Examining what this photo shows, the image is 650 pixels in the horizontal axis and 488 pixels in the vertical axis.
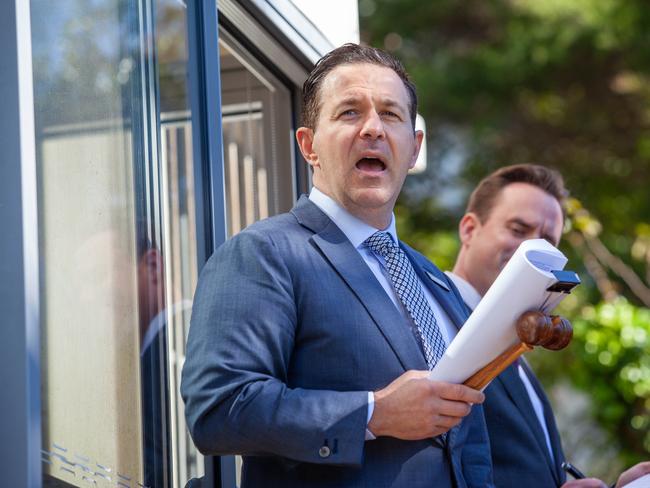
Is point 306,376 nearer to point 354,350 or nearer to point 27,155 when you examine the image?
point 354,350

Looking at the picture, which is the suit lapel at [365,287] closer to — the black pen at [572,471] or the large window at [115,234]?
the large window at [115,234]

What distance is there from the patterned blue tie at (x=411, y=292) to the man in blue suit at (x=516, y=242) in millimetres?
750

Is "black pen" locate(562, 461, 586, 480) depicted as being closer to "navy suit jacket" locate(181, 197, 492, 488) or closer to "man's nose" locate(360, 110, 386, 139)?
"navy suit jacket" locate(181, 197, 492, 488)

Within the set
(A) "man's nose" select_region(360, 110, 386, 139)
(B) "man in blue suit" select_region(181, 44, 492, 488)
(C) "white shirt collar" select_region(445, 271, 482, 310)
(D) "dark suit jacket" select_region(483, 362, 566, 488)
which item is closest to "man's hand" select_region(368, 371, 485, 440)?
(B) "man in blue suit" select_region(181, 44, 492, 488)

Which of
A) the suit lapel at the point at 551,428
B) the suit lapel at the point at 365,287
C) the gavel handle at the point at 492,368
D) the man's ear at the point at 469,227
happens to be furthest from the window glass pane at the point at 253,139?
the gavel handle at the point at 492,368

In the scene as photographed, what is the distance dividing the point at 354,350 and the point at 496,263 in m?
1.71

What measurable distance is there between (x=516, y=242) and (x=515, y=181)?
9.5 inches

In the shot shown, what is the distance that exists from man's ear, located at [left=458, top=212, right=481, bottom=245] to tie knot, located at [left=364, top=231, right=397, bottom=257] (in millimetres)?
1497

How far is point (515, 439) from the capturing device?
2.94 m

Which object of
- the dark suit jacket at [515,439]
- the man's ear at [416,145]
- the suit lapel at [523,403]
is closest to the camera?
the man's ear at [416,145]

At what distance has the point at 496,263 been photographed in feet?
12.2

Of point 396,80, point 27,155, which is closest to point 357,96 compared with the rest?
point 396,80

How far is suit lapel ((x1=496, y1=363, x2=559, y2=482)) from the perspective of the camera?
3.02 m

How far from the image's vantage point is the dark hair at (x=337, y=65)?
2.43m
